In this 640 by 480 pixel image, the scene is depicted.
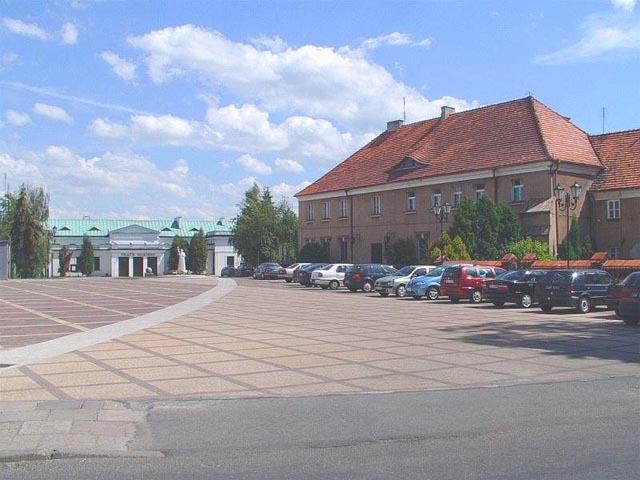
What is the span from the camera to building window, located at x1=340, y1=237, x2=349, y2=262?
199 ft

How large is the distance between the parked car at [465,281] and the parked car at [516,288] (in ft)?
7.80

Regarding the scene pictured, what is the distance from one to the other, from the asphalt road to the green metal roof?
334ft

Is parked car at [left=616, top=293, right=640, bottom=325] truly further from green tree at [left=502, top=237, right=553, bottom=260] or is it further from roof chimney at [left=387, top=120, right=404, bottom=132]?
roof chimney at [left=387, top=120, right=404, bottom=132]

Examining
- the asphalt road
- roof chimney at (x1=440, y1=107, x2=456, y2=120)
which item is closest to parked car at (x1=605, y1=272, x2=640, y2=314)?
the asphalt road

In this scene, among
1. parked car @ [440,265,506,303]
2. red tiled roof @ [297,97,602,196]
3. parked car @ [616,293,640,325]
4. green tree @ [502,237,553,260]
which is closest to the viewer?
parked car @ [616,293,640,325]

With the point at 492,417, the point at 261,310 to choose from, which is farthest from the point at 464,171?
the point at 492,417

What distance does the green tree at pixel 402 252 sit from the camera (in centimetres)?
5197

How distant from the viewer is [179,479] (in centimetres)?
648

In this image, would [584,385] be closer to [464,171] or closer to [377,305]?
[377,305]

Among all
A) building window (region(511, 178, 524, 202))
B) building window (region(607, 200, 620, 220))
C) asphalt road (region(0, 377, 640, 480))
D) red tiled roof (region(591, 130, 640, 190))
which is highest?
red tiled roof (region(591, 130, 640, 190))

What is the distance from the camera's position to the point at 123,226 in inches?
4513

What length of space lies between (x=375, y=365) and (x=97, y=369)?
5203mm

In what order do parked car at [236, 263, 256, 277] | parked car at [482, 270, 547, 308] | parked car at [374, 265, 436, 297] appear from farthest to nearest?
parked car at [236, 263, 256, 277] → parked car at [374, 265, 436, 297] → parked car at [482, 270, 547, 308]

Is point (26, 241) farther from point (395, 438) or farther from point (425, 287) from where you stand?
point (395, 438)
